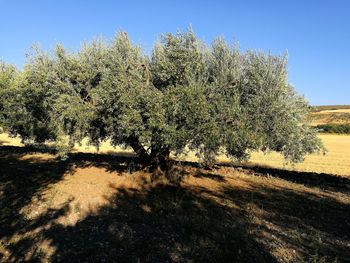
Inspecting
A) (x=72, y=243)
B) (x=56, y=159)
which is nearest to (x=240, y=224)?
(x=72, y=243)

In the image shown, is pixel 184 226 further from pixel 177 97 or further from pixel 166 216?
pixel 177 97

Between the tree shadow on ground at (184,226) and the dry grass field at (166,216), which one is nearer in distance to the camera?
the tree shadow on ground at (184,226)

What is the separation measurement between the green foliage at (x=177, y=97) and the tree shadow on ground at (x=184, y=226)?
2.79m

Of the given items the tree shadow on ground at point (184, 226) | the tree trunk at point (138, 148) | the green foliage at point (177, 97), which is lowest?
the tree shadow on ground at point (184, 226)

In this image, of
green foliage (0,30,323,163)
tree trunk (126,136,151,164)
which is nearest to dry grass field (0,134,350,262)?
tree trunk (126,136,151,164)

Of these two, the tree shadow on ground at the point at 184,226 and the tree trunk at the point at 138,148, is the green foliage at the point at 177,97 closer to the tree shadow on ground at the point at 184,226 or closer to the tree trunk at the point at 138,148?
the tree trunk at the point at 138,148

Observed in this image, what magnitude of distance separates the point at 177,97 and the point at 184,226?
19.5 ft

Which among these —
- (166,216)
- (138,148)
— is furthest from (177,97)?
(138,148)

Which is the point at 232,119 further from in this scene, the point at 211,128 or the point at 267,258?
the point at 267,258

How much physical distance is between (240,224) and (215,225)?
1.17m

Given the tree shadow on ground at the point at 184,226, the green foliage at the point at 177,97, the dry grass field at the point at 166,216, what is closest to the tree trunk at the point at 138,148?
the green foliage at the point at 177,97

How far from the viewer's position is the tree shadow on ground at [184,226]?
45.3ft

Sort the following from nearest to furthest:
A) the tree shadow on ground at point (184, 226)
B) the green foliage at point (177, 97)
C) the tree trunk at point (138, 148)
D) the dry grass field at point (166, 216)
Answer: the tree shadow on ground at point (184, 226)
the dry grass field at point (166, 216)
the green foliage at point (177, 97)
the tree trunk at point (138, 148)

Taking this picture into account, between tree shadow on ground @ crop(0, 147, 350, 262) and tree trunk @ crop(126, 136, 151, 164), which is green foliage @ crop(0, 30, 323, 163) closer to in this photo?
tree trunk @ crop(126, 136, 151, 164)
